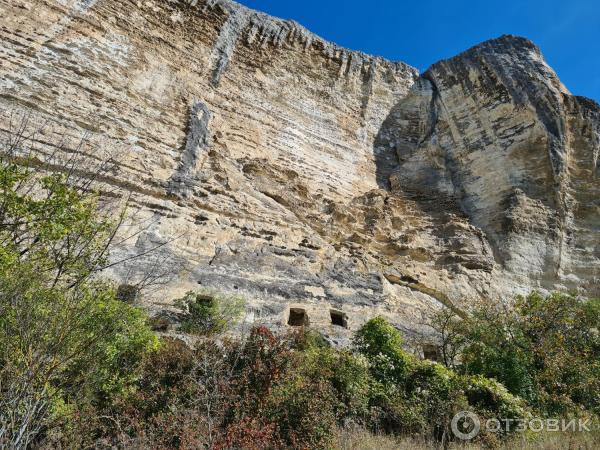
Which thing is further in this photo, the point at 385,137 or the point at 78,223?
the point at 385,137

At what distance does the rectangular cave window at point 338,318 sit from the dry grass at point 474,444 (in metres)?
3.61

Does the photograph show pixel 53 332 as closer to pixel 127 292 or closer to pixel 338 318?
pixel 127 292

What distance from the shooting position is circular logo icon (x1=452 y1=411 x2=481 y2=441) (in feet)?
20.7

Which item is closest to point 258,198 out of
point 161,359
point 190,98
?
point 190,98

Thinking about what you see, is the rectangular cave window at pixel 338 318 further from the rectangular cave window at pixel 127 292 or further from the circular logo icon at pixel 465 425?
the rectangular cave window at pixel 127 292

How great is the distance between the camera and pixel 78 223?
581 centimetres

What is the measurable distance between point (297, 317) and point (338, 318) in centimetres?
106

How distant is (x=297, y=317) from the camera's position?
9664 mm

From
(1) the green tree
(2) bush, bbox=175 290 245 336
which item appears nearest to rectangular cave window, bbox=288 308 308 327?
(2) bush, bbox=175 290 245 336

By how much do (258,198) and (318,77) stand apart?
1040 centimetres

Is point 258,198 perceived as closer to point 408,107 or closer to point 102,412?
point 102,412

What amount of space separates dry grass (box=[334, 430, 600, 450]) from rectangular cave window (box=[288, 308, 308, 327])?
357 centimetres

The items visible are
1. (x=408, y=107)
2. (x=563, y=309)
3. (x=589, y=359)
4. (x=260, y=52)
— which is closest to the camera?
(x=589, y=359)

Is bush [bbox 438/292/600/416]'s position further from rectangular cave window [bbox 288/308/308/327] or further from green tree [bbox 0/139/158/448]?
green tree [bbox 0/139/158/448]
